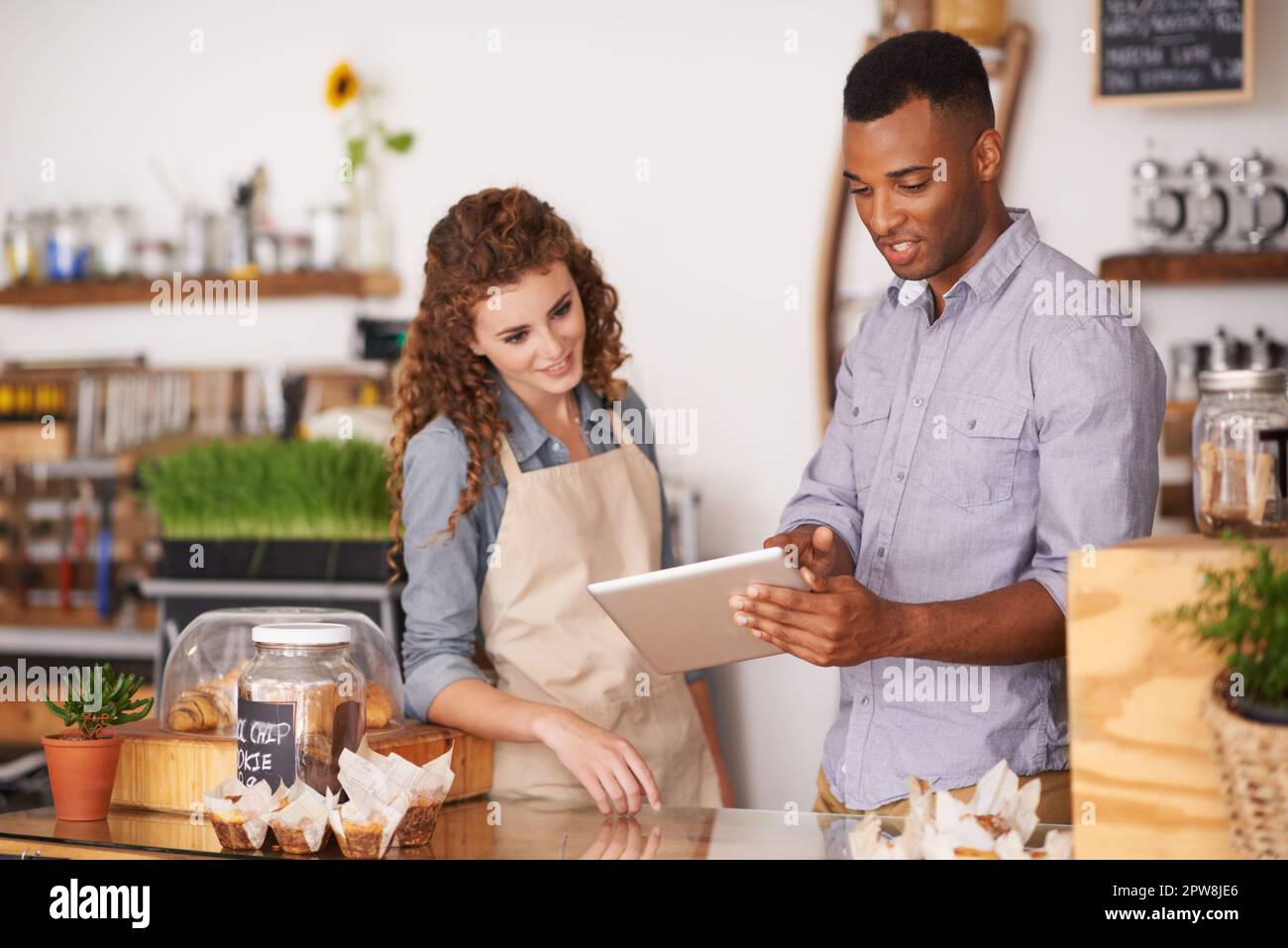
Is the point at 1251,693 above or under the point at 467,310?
under

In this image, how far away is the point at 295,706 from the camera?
1.60 m

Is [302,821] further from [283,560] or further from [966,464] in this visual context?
[283,560]

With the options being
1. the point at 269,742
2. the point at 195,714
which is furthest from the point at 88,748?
the point at 269,742

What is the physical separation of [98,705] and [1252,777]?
1.28m

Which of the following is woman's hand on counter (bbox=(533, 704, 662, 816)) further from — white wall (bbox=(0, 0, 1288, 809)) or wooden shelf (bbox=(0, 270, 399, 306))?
wooden shelf (bbox=(0, 270, 399, 306))

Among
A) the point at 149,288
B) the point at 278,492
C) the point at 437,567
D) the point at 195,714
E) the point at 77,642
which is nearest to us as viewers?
the point at 195,714

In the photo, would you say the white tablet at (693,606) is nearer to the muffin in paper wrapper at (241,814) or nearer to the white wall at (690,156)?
the muffin in paper wrapper at (241,814)

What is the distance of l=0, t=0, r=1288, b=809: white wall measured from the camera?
4.09 m

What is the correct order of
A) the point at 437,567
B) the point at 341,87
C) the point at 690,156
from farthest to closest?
the point at 341,87, the point at 690,156, the point at 437,567

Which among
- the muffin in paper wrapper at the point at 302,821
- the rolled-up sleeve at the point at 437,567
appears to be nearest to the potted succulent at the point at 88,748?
the muffin in paper wrapper at the point at 302,821

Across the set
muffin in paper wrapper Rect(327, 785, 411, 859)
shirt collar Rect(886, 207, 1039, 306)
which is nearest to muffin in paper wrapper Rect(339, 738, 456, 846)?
muffin in paper wrapper Rect(327, 785, 411, 859)
